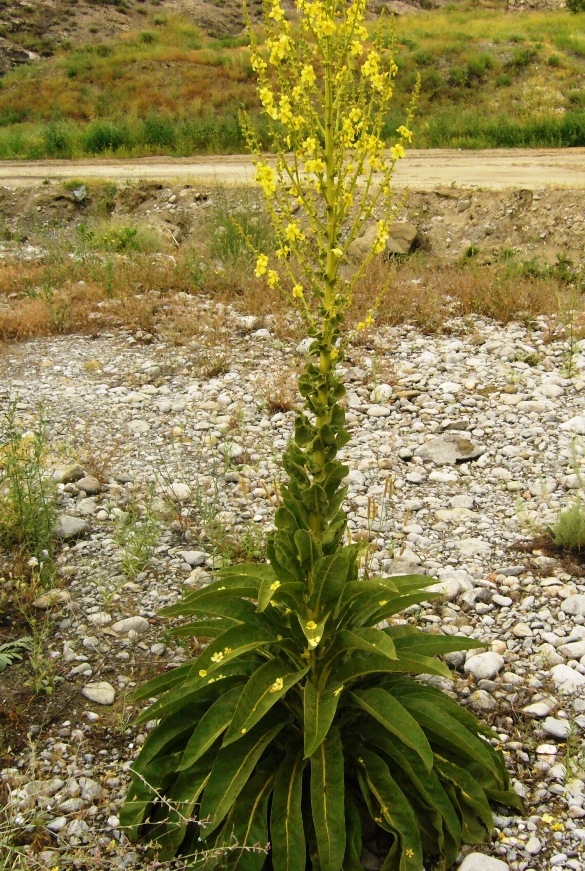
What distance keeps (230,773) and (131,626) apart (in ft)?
5.32

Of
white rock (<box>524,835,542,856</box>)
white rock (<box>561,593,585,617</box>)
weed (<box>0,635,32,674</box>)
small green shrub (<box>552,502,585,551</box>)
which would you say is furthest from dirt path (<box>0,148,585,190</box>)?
white rock (<box>524,835,542,856</box>)

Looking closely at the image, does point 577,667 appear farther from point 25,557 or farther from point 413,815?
point 25,557

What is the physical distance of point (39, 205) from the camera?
16812 millimetres

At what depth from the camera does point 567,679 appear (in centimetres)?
407

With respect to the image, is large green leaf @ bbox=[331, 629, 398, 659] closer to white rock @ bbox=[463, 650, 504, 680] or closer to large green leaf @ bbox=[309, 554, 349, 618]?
large green leaf @ bbox=[309, 554, 349, 618]

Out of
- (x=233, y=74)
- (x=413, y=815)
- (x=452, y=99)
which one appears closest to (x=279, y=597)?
(x=413, y=815)

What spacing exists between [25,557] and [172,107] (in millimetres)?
24014

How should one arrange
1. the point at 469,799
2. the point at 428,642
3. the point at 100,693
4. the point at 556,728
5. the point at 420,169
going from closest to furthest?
the point at 469,799, the point at 428,642, the point at 556,728, the point at 100,693, the point at 420,169

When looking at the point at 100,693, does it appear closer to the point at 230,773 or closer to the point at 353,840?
the point at 230,773

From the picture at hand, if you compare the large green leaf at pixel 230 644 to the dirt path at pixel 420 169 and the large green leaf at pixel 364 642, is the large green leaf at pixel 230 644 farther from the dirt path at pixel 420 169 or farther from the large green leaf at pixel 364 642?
the dirt path at pixel 420 169

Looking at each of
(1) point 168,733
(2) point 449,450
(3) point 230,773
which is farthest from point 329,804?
(2) point 449,450

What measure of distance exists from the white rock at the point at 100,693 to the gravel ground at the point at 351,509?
0.04 feet

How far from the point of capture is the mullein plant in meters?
2.88

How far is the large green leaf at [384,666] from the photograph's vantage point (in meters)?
3.05
